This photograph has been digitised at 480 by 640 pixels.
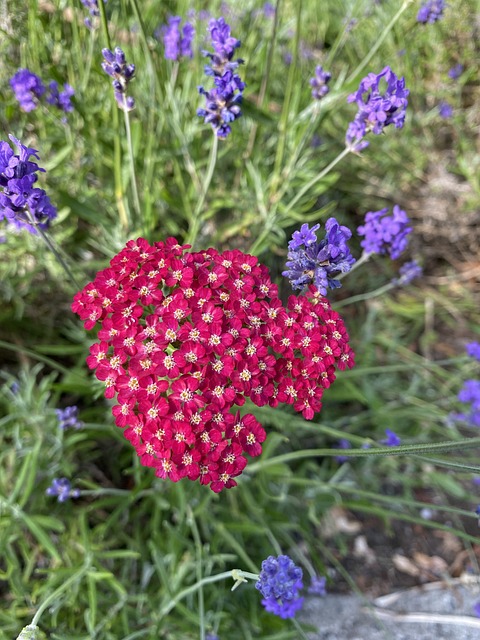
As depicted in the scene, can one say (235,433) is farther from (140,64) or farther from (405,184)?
(405,184)

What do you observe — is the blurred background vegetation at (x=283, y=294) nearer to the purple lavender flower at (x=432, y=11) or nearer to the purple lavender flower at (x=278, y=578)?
the purple lavender flower at (x=432, y=11)

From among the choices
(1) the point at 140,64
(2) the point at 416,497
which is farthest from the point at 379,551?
(1) the point at 140,64

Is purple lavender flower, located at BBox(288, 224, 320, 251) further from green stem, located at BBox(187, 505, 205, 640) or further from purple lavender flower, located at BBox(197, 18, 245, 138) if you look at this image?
green stem, located at BBox(187, 505, 205, 640)

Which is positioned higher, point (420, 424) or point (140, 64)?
point (140, 64)

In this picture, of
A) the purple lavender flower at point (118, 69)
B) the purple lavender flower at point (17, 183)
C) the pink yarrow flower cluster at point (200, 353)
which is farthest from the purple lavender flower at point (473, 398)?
the purple lavender flower at point (17, 183)

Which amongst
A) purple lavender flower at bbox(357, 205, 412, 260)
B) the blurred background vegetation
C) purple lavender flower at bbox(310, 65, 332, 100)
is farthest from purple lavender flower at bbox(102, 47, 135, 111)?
purple lavender flower at bbox(357, 205, 412, 260)

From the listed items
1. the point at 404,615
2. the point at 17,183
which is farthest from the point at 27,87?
the point at 404,615
